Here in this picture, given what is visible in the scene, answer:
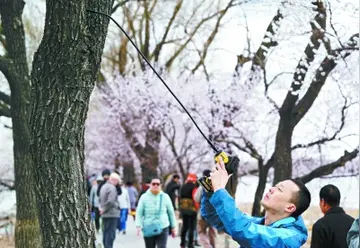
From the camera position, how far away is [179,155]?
26859mm

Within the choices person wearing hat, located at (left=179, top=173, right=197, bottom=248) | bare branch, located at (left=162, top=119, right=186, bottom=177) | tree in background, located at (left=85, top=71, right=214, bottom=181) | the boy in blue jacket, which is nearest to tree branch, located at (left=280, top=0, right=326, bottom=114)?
person wearing hat, located at (left=179, top=173, right=197, bottom=248)

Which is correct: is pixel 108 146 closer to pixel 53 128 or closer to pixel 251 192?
pixel 251 192

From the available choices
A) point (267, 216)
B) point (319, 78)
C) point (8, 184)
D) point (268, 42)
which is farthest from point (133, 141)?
point (267, 216)

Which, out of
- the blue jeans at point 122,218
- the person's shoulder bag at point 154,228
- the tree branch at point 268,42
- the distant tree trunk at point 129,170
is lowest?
the person's shoulder bag at point 154,228

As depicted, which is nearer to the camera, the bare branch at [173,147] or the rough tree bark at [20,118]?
the rough tree bark at [20,118]

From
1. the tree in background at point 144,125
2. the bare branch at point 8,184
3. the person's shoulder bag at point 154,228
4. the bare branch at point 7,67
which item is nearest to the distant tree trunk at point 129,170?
the tree in background at point 144,125

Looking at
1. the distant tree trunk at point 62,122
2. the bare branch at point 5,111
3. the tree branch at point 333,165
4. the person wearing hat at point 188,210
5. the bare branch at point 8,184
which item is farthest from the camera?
the bare branch at point 8,184

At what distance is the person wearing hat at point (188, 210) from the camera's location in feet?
45.8

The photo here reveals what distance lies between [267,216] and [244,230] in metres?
0.50

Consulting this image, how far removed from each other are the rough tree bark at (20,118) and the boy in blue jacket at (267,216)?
22.9 ft

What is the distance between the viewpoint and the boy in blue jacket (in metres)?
3.76

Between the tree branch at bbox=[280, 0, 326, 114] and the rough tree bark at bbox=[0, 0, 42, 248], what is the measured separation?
5.28 meters

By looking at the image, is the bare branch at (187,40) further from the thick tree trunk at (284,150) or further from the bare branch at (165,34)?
the thick tree trunk at (284,150)

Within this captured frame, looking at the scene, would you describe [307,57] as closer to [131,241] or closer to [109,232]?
[109,232]
